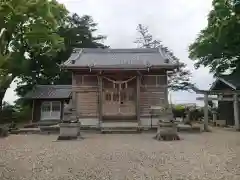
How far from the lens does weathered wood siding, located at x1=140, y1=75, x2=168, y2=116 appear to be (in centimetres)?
1939

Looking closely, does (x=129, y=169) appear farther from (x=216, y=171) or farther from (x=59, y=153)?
(x=59, y=153)

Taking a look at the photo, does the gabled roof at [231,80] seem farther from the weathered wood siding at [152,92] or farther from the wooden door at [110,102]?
the wooden door at [110,102]

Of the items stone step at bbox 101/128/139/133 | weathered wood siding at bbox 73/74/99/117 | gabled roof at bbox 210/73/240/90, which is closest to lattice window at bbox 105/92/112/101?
weathered wood siding at bbox 73/74/99/117

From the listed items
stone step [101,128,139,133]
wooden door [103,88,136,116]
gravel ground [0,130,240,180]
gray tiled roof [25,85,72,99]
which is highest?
gray tiled roof [25,85,72,99]

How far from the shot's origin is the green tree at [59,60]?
3184 cm

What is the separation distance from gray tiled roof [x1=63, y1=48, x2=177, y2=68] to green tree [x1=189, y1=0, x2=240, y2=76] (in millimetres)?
3827

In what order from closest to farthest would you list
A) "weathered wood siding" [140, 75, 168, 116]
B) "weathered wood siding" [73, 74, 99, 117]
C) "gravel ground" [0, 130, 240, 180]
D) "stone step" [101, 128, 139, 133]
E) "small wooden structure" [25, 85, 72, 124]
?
"gravel ground" [0, 130, 240, 180] < "stone step" [101, 128, 139, 133] < "weathered wood siding" [140, 75, 168, 116] < "weathered wood siding" [73, 74, 99, 117] < "small wooden structure" [25, 85, 72, 124]

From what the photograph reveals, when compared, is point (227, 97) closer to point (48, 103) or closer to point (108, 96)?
point (108, 96)

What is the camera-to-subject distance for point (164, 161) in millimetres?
8258

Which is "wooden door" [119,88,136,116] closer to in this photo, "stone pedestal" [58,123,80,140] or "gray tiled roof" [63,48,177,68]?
"gray tiled roof" [63,48,177,68]

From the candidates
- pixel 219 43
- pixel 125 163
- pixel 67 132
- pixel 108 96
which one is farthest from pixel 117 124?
pixel 125 163

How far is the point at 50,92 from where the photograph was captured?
2612 centimetres

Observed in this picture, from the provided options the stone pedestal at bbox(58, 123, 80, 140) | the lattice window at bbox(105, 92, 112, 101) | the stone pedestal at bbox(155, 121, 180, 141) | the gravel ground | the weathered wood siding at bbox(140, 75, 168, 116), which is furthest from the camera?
the lattice window at bbox(105, 92, 112, 101)

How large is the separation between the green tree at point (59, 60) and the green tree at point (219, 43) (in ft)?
40.9
